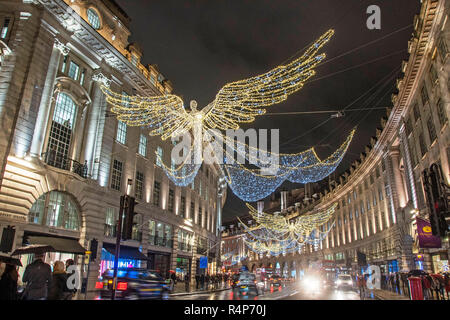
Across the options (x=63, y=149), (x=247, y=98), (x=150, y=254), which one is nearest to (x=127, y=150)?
(x=63, y=149)

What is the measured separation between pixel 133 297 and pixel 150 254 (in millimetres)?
17820

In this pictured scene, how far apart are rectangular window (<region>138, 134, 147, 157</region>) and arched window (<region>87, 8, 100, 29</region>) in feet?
34.2

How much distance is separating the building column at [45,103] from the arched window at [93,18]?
496cm

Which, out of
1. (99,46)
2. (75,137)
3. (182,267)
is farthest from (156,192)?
(99,46)

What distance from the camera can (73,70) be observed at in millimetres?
25578

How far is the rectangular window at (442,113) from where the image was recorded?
894 inches

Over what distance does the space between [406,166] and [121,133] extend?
27.8 metres

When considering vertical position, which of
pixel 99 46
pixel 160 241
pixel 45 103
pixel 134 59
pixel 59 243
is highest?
pixel 134 59

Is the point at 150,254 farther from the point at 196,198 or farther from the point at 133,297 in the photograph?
the point at 133,297

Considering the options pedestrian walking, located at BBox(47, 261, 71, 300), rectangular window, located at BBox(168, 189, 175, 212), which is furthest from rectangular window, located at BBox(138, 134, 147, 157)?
pedestrian walking, located at BBox(47, 261, 71, 300)

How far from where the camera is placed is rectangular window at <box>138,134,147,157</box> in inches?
1276

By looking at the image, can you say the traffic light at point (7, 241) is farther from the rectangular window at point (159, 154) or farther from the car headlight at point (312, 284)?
the car headlight at point (312, 284)

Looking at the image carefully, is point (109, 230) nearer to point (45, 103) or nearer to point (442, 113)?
point (45, 103)

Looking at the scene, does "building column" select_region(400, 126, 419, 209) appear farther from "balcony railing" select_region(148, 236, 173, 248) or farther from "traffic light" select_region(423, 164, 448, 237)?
"balcony railing" select_region(148, 236, 173, 248)
